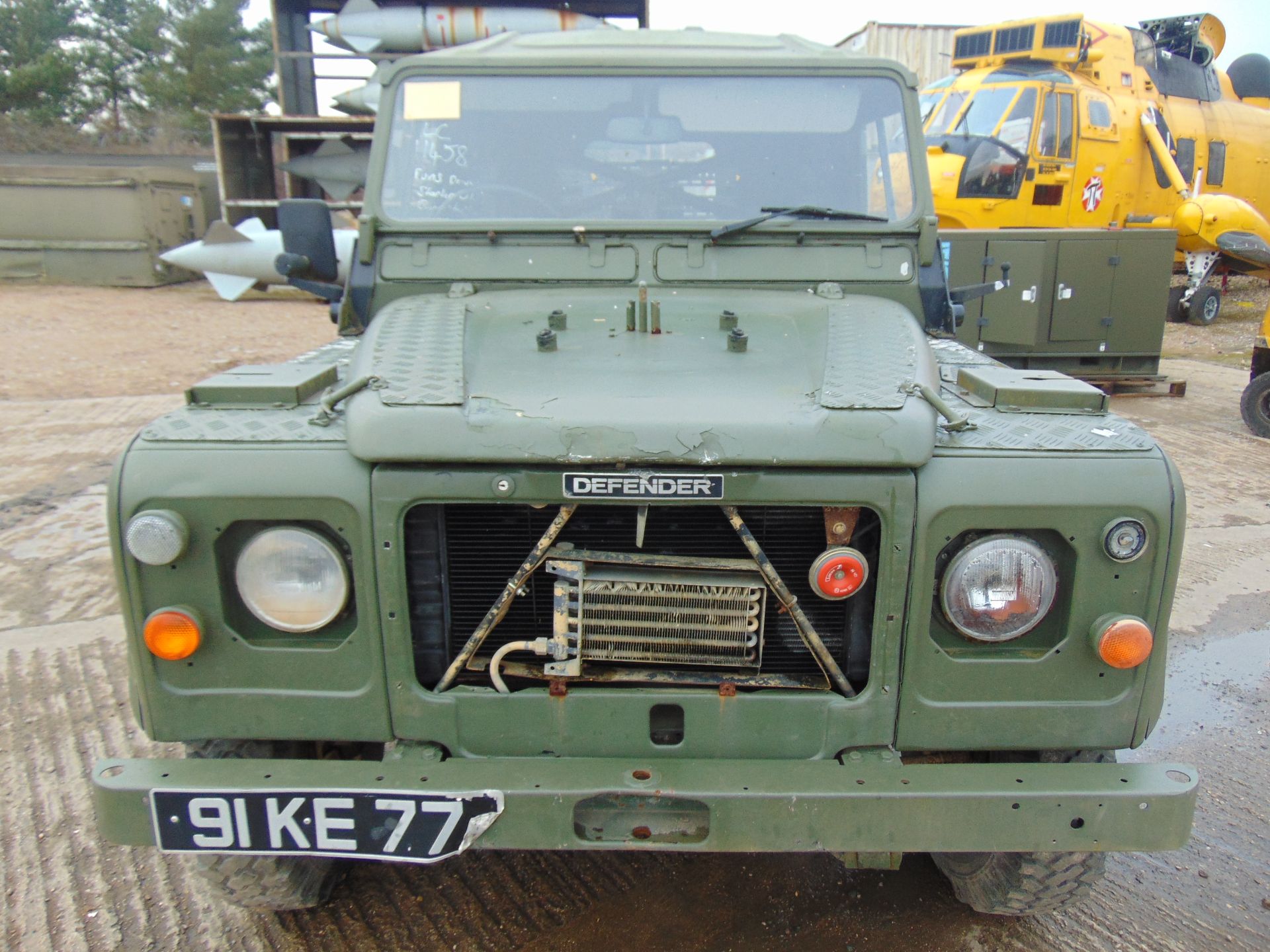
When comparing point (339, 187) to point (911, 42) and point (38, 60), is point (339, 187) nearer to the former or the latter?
point (911, 42)

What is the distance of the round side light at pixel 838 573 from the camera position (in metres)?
2.10

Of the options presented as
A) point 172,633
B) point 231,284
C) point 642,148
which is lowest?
point 231,284

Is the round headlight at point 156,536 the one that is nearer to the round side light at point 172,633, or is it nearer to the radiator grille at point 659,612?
the round side light at point 172,633

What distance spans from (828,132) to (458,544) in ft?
6.29

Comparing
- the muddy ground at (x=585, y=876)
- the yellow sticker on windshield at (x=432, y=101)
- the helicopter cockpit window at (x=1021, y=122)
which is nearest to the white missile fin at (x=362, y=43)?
the helicopter cockpit window at (x=1021, y=122)

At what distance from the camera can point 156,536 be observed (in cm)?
204

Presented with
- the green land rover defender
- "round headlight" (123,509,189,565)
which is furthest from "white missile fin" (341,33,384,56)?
"round headlight" (123,509,189,565)

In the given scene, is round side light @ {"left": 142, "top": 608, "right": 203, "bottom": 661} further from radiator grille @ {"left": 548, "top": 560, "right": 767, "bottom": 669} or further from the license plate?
radiator grille @ {"left": 548, "top": 560, "right": 767, "bottom": 669}

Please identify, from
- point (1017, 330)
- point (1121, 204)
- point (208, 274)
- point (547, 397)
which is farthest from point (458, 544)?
point (208, 274)

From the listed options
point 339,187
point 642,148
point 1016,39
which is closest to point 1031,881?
point 642,148

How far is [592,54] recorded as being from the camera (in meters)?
3.27

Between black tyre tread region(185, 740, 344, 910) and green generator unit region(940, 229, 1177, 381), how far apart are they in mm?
8174

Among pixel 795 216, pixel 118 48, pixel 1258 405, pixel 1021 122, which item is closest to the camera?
pixel 795 216

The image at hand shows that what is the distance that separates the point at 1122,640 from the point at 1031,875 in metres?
0.70
